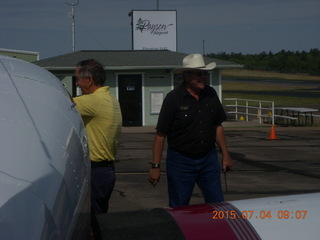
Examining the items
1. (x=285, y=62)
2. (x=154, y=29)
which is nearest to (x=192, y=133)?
(x=154, y=29)

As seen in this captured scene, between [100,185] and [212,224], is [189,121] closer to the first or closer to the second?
[100,185]

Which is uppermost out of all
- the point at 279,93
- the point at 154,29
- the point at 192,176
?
the point at 154,29

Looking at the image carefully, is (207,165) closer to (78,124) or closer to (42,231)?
(78,124)

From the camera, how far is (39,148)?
6.45 feet

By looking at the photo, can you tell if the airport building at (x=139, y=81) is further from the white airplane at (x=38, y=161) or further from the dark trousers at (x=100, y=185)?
the white airplane at (x=38, y=161)

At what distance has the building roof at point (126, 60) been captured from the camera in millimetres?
24500

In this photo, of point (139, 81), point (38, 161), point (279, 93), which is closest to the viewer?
point (38, 161)

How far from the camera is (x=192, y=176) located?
5508 millimetres

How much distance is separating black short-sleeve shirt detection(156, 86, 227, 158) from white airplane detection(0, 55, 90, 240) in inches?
107

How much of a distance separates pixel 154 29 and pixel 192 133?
2725 cm

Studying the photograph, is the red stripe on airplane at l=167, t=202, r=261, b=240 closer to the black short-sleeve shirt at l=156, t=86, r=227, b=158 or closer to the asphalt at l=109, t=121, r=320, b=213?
the black short-sleeve shirt at l=156, t=86, r=227, b=158

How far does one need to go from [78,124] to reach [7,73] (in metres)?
0.43

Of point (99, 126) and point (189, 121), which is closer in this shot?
point (99, 126)

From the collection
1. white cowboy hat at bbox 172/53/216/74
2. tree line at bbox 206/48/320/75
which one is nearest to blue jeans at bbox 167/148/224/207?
white cowboy hat at bbox 172/53/216/74
